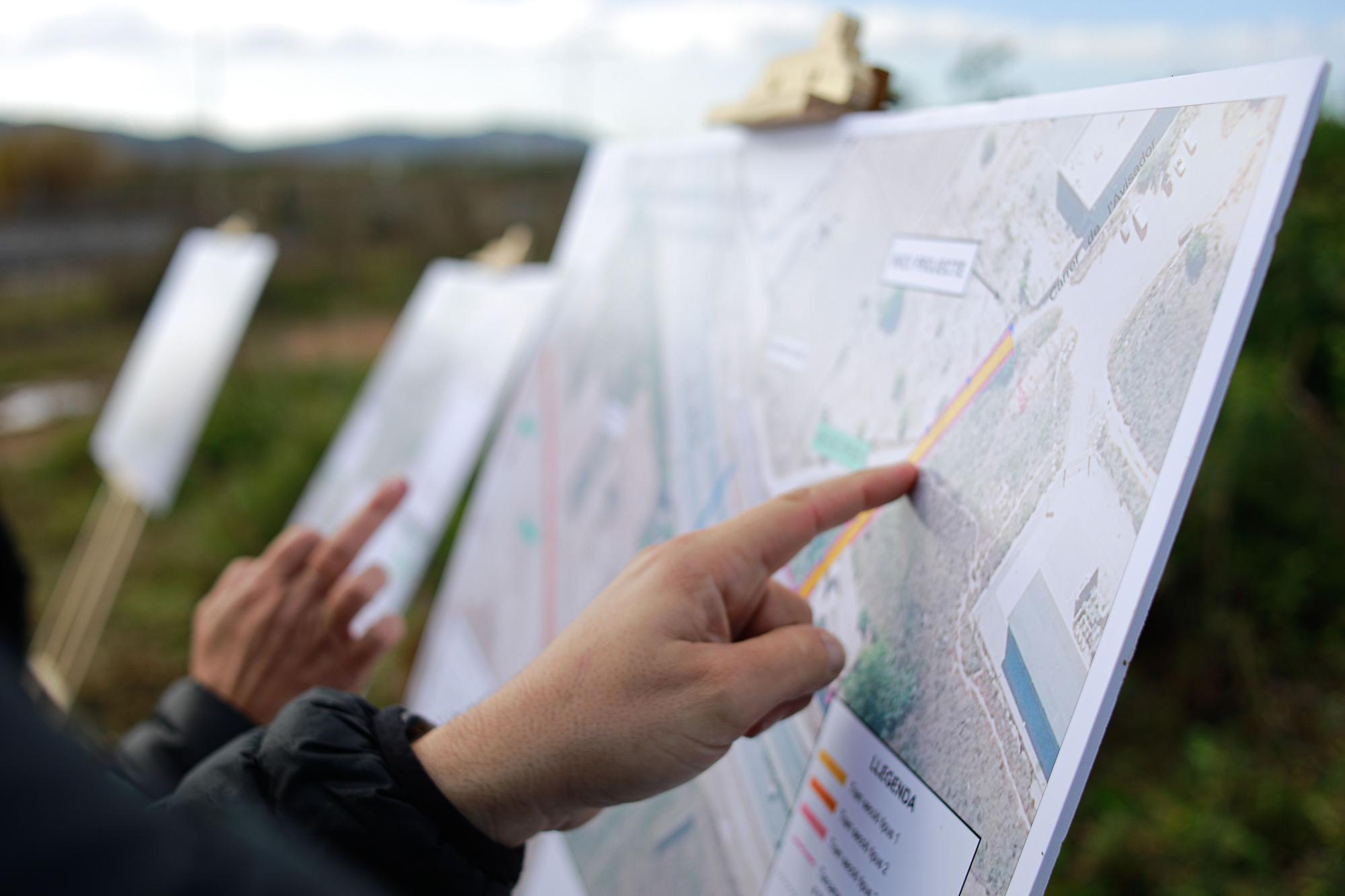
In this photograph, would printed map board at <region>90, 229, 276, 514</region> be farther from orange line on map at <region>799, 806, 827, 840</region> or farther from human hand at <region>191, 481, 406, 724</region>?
orange line on map at <region>799, 806, 827, 840</region>

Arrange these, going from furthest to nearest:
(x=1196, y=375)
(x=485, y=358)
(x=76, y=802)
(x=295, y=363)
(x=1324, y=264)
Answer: (x=295, y=363) < (x=1324, y=264) < (x=485, y=358) < (x=1196, y=375) < (x=76, y=802)

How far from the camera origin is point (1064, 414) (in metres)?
0.64

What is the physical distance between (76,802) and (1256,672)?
3.07 m

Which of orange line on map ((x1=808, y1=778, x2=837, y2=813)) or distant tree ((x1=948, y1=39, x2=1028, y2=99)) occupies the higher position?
distant tree ((x1=948, y1=39, x2=1028, y2=99))

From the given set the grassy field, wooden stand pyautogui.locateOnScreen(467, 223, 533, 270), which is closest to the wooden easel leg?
the grassy field

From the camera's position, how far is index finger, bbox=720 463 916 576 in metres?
0.74

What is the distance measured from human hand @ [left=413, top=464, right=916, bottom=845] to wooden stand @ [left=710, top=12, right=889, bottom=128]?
0.42 m

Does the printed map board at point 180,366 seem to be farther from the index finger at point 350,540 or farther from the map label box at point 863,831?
the map label box at point 863,831

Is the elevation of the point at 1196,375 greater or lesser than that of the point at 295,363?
greater

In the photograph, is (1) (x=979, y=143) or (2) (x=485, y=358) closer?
(1) (x=979, y=143)

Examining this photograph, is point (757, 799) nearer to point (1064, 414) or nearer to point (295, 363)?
point (1064, 414)

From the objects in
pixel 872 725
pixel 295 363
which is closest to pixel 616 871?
pixel 872 725

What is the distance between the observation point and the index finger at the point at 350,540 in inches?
54.1

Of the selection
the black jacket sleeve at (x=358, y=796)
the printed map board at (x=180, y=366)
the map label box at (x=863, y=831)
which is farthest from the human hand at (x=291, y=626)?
the printed map board at (x=180, y=366)
